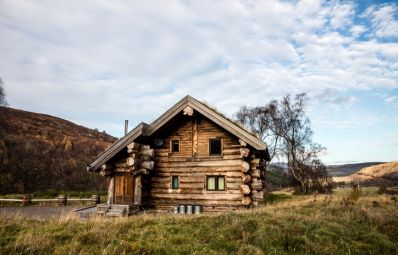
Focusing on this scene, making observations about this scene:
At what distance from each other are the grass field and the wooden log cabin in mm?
5646

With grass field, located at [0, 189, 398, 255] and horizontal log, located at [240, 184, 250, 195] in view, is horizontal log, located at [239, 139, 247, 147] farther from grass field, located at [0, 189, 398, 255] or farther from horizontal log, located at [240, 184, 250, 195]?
grass field, located at [0, 189, 398, 255]

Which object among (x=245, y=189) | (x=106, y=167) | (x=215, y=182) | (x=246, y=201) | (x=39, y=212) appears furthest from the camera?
(x=39, y=212)

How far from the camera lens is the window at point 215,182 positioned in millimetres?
17922

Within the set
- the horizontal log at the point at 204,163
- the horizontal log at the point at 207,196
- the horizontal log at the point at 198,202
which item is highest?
the horizontal log at the point at 204,163

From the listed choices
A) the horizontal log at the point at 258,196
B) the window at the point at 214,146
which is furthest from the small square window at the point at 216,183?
the horizontal log at the point at 258,196

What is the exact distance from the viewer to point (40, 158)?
44594 mm

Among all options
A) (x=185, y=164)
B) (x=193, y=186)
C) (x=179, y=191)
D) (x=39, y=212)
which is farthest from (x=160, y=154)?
(x=39, y=212)

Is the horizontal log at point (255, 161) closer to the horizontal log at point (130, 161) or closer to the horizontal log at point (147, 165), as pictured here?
the horizontal log at point (147, 165)

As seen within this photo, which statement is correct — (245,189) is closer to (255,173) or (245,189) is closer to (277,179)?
(255,173)

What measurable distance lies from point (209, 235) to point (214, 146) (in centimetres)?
951

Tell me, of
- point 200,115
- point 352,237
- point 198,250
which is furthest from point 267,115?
point 198,250

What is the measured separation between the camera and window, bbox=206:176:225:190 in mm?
17922

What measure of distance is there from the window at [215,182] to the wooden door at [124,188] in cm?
479

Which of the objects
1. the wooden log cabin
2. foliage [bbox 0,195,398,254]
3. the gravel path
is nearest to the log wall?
the wooden log cabin
